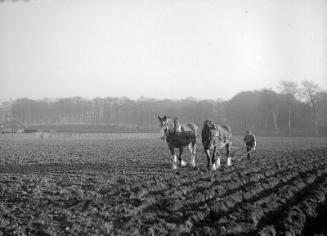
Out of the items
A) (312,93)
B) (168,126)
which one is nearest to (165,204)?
(168,126)

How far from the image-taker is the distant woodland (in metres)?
74.4

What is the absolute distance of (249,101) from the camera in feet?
309

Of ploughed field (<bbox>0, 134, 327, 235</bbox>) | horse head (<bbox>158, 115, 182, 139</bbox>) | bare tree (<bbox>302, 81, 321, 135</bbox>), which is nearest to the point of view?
ploughed field (<bbox>0, 134, 327, 235</bbox>)

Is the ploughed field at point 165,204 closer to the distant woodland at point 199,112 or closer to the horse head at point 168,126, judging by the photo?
the horse head at point 168,126

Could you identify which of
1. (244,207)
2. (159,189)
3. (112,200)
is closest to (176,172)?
(159,189)

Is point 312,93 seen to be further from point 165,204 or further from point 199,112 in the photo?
point 165,204

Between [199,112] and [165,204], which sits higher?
[199,112]

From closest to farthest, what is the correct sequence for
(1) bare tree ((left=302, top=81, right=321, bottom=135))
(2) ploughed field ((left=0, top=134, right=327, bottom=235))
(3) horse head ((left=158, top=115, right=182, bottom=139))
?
(2) ploughed field ((left=0, top=134, right=327, bottom=235))
(3) horse head ((left=158, top=115, right=182, bottom=139))
(1) bare tree ((left=302, top=81, right=321, bottom=135))

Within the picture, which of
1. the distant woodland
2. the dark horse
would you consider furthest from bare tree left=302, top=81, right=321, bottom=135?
the dark horse

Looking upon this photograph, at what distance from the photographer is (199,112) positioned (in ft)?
332

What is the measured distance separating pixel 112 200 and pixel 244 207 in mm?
3676

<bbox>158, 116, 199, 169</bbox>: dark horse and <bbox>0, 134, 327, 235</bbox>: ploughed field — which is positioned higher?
<bbox>158, 116, 199, 169</bbox>: dark horse

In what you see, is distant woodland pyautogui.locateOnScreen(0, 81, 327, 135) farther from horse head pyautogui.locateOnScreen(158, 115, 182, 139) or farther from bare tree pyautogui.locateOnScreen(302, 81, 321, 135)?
horse head pyautogui.locateOnScreen(158, 115, 182, 139)

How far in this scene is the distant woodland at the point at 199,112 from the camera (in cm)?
7438
